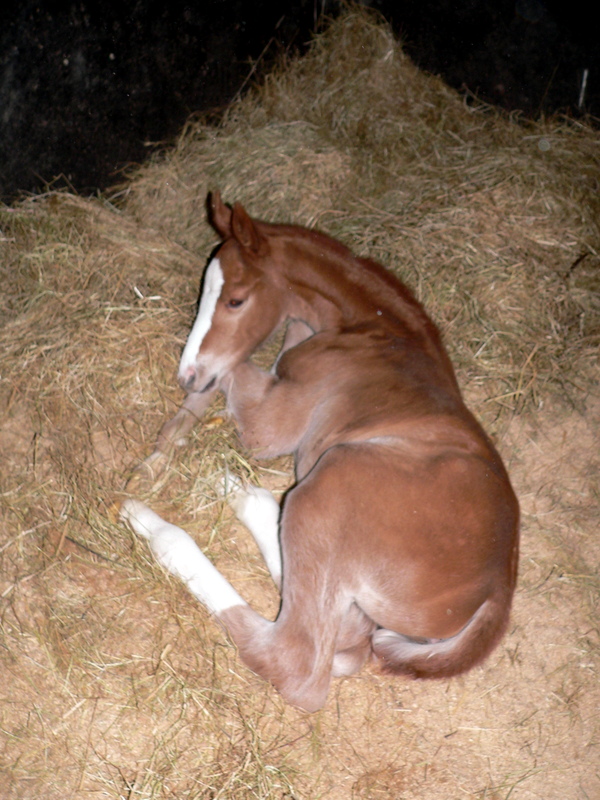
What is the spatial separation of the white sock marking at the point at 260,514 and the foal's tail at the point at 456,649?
0.57 m

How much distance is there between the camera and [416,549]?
216 centimetres

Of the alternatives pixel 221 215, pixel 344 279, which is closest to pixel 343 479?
pixel 344 279

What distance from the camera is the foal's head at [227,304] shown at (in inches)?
106

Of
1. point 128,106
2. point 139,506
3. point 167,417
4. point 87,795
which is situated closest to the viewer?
point 87,795

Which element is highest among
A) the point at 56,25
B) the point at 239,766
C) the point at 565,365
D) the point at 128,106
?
the point at 56,25

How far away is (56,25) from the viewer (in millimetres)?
3215

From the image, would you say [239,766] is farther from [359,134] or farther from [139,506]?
[359,134]

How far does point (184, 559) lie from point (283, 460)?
2.58 feet

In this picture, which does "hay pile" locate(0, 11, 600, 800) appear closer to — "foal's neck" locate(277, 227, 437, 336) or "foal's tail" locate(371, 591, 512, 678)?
"foal's tail" locate(371, 591, 512, 678)

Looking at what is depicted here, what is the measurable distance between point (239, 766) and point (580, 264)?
3.00 meters

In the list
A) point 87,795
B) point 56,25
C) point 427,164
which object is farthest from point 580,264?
point 87,795

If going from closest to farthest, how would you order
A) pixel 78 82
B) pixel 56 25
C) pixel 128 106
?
pixel 56 25
pixel 78 82
pixel 128 106

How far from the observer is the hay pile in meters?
2.13

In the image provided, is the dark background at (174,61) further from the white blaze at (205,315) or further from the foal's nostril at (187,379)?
the foal's nostril at (187,379)
